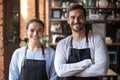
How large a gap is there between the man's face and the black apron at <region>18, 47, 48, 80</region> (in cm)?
39

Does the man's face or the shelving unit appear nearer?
the man's face

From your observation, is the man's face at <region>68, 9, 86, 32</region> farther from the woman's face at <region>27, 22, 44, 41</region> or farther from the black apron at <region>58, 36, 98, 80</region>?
the woman's face at <region>27, 22, 44, 41</region>

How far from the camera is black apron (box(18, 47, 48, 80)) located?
89.5 inches

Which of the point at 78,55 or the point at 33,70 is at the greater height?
the point at 78,55

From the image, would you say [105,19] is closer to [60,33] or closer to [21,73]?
[60,33]

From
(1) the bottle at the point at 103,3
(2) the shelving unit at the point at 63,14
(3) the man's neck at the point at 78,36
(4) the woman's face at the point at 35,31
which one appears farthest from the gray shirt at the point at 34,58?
(1) the bottle at the point at 103,3

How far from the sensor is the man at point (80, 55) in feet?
7.37

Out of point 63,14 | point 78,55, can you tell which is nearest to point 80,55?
point 78,55

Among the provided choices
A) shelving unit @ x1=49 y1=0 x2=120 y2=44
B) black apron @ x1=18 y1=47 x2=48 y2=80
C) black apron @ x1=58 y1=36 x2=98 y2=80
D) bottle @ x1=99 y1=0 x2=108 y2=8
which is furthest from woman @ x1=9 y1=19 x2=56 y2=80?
bottle @ x1=99 y1=0 x2=108 y2=8

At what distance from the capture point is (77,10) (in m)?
2.31

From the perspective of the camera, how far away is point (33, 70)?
229 cm

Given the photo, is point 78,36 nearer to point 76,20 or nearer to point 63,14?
point 76,20

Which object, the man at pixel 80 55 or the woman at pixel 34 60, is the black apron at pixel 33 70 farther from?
the man at pixel 80 55

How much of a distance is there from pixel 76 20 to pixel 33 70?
21.7 inches
